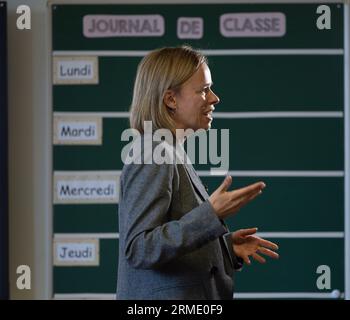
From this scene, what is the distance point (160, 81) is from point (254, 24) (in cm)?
148

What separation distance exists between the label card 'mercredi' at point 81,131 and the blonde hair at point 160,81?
141 cm

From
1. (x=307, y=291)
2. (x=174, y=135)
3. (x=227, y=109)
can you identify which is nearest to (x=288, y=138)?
(x=227, y=109)

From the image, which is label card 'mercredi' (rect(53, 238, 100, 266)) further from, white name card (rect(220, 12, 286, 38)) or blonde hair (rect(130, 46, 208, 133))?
blonde hair (rect(130, 46, 208, 133))

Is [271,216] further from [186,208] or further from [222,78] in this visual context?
[186,208]

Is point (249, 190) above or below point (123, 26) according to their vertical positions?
below

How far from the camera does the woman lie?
44.9 inches

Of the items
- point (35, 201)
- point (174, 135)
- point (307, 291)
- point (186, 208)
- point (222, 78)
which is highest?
point (222, 78)

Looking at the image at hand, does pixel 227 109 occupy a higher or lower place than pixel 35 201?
higher

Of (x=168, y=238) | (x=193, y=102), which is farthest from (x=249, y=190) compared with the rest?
(x=193, y=102)

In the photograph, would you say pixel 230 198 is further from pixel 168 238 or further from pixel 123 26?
pixel 123 26

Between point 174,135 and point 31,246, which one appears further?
point 31,246

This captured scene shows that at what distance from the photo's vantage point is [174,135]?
50.8 inches

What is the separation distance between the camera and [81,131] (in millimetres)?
2695

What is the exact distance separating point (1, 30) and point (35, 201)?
698 millimetres
